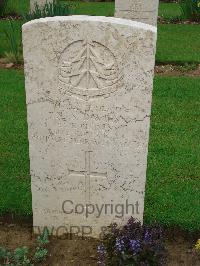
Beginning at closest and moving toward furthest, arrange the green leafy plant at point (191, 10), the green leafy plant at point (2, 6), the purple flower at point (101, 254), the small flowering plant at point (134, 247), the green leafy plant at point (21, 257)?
the small flowering plant at point (134, 247), the purple flower at point (101, 254), the green leafy plant at point (21, 257), the green leafy plant at point (191, 10), the green leafy plant at point (2, 6)

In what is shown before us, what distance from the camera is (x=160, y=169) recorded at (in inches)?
180

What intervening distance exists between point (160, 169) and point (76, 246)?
130 centimetres

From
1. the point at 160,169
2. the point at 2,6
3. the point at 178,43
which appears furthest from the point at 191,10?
the point at 160,169

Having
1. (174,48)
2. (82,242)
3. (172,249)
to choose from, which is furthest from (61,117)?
(174,48)

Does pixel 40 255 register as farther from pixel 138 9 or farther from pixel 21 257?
pixel 138 9

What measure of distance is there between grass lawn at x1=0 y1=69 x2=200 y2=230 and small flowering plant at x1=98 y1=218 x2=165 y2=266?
49 centimetres

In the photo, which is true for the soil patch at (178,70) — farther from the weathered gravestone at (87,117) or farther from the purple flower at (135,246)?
the purple flower at (135,246)

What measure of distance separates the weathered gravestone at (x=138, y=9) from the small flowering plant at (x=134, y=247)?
17.7 feet

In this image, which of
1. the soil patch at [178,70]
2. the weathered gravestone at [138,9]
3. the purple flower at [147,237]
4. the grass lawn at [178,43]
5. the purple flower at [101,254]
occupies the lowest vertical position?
the purple flower at [101,254]

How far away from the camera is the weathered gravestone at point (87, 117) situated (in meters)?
3.04

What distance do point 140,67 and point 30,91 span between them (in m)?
0.71

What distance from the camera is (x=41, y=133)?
3.36 metres

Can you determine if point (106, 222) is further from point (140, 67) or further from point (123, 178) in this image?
point (140, 67)

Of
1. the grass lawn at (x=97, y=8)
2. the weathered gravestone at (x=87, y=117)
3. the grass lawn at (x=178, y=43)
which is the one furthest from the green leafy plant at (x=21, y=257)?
the grass lawn at (x=97, y=8)
